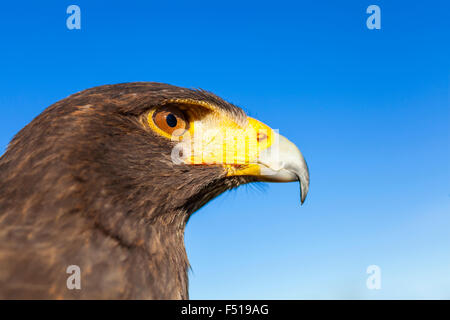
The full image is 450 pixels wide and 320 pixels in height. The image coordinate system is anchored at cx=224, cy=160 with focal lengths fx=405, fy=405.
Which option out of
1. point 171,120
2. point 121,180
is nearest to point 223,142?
point 171,120

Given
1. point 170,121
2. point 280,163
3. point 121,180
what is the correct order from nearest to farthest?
1. point 121,180
2. point 170,121
3. point 280,163

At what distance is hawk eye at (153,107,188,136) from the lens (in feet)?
12.6

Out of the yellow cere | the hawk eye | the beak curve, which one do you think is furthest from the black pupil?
the beak curve

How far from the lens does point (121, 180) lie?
3438 millimetres

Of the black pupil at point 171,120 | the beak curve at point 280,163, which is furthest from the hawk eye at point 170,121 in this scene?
the beak curve at point 280,163

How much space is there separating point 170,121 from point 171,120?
2 centimetres

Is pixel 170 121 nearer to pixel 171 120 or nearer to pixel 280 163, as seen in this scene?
pixel 171 120

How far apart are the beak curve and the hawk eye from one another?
0.86m

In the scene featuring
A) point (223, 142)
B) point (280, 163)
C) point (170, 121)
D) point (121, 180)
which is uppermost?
point (170, 121)

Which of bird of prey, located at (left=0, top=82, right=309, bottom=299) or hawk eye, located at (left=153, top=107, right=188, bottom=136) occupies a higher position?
hawk eye, located at (left=153, top=107, right=188, bottom=136)

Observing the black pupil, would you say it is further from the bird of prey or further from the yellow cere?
the yellow cere

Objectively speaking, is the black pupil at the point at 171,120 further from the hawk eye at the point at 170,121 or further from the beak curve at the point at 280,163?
the beak curve at the point at 280,163
